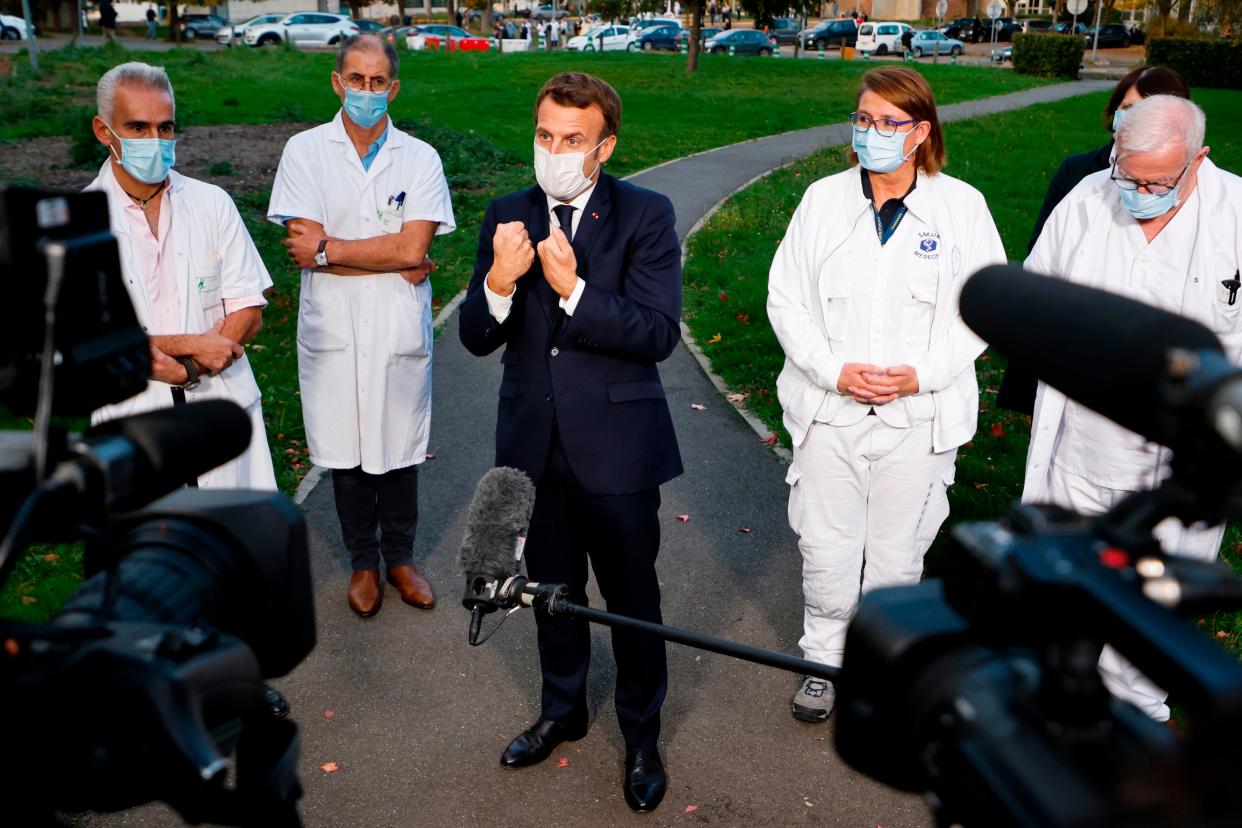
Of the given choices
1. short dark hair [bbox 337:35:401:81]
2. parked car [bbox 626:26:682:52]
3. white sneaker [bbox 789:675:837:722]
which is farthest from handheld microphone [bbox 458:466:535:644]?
parked car [bbox 626:26:682:52]

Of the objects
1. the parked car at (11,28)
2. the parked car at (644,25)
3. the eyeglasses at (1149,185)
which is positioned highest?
the parked car at (644,25)

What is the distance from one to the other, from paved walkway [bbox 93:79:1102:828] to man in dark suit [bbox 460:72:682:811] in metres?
0.34

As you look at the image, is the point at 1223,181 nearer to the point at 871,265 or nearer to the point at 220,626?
the point at 871,265

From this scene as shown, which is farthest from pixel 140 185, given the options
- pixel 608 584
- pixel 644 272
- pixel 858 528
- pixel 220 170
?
pixel 220 170

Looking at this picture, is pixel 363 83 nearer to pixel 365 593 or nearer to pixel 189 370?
pixel 189 370

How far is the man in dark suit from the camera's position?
4230 millimetres

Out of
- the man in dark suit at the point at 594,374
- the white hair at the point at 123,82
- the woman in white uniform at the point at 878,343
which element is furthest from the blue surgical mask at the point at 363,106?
the woman in white uniform at the point at 878,343

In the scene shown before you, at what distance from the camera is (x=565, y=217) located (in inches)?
173

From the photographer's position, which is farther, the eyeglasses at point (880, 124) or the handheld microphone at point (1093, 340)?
the eyeglasses at point (880, 124)

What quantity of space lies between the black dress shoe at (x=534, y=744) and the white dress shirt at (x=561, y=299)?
5.49 feet

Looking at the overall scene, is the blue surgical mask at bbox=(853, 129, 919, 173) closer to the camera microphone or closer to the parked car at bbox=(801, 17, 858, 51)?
the camera microphone

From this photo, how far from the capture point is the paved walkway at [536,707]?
4.41 m

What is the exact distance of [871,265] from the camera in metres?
4.61

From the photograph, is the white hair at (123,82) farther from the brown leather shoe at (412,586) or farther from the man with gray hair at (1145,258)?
the man with gray hair at (1145,258)
